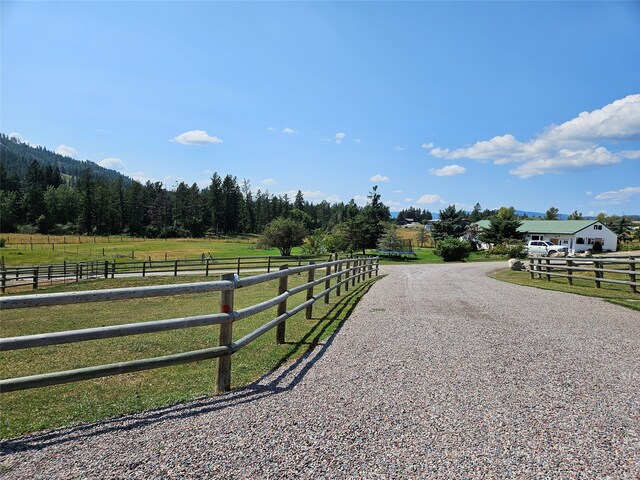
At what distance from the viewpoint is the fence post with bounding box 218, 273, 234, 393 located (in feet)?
13.8

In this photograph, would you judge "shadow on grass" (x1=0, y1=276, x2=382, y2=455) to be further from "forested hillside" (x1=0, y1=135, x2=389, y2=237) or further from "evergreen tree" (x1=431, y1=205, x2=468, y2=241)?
"forested hillside" (x1=0, y1=135, x2=389, y2=237)

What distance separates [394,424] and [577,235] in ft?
214

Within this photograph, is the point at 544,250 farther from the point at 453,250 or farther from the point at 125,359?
the point at 125,359

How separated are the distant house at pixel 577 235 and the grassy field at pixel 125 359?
5798 cm

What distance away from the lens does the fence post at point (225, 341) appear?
4.22m

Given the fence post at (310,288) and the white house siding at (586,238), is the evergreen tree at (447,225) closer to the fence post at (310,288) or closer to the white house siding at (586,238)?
the white house siding at (586,238)

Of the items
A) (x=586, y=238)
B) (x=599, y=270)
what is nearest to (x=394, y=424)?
(x=599, y=270)

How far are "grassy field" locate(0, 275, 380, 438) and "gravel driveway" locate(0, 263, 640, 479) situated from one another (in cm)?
38

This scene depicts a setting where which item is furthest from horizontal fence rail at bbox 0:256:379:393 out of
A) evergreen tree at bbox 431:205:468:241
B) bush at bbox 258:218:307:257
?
evergreen tree at bbox 431:205:468:241

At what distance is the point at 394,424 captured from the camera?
11.2ft

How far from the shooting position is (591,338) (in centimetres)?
670

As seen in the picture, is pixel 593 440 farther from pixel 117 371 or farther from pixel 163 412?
pixel 117 371

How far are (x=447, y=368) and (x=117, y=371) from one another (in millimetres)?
3798

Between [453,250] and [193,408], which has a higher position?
[453,250]
